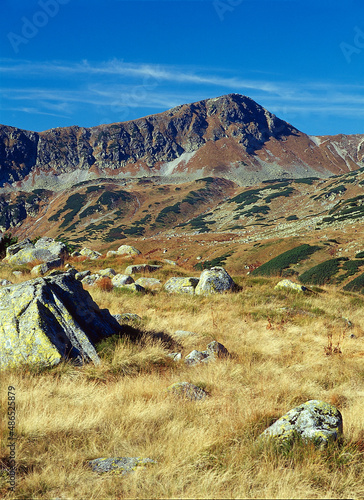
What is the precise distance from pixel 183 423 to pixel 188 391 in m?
1.04

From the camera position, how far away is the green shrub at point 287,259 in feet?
160

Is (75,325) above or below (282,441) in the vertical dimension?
above

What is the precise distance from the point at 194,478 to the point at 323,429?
1.74 metres

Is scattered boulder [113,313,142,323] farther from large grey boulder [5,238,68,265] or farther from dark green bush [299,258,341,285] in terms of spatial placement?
dark green bush [299,258,341,285]

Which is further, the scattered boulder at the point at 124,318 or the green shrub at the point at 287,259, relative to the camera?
the green shrub at the point at 287,259

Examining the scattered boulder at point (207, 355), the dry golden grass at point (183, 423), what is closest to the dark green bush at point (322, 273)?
the dry golden grass at point (183, 423)

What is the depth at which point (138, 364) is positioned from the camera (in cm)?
691

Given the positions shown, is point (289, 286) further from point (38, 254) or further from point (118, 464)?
point (38, 254)

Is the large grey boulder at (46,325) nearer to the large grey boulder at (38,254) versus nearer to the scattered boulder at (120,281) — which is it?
the scattered boulder at (120,281)

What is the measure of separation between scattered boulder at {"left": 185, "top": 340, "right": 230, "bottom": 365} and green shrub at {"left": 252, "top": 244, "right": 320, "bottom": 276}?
133 ft

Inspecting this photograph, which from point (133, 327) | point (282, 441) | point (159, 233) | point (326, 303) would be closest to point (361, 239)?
point (326, 303)


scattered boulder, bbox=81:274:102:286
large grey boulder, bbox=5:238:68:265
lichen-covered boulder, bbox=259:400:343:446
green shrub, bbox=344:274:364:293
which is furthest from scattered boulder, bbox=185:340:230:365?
green shrub, bbox=344:274:364:293

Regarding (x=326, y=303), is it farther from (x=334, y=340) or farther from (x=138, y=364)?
(x=138, y=364)

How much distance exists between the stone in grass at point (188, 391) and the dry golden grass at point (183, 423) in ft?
0.51
